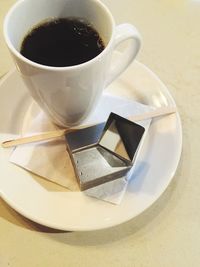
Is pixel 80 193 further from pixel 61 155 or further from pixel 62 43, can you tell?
pixel 62 43

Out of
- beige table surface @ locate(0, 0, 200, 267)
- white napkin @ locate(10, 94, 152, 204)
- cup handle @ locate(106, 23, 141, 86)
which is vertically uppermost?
cup handle @ locate(106, 23, 141, 86)

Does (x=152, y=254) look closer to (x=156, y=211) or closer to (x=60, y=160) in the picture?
(x=156, y=211)

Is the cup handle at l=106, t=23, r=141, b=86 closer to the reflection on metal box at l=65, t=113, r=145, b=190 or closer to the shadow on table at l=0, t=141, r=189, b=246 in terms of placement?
the reflection on metal box at l=65, t=113, r=145, b=190

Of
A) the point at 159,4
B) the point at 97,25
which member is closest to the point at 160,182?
the point at 97,25

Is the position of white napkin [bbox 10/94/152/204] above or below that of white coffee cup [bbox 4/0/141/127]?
below

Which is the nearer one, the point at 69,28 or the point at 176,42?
the point at 69,28

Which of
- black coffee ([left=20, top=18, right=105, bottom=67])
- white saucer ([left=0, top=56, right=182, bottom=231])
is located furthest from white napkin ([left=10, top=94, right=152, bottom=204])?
black coffee ([left=20, top=18, right=105, bottom=67])

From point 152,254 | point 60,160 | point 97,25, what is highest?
point 97,25

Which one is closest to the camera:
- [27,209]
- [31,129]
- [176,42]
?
[27,209]
